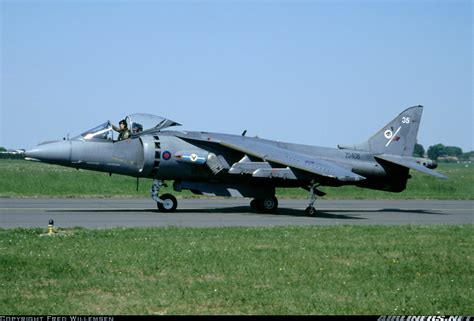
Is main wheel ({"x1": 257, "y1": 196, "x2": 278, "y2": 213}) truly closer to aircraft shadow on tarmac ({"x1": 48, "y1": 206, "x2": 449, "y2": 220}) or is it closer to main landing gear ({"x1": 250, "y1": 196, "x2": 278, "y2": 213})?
main landing gear ({"x1": 250, "y1": 196, "x2": 278, "y2": 213})

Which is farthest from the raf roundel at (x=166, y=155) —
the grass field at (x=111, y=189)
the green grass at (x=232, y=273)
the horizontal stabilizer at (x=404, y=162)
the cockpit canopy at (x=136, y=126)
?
the grass field at (x=111, y=189)

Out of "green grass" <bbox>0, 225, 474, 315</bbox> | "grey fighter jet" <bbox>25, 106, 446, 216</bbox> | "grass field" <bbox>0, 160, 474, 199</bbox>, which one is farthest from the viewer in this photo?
"grass field" <bbox>0, 160, 474, 199</bbox>

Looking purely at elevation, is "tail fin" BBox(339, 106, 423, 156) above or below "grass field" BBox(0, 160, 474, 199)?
above

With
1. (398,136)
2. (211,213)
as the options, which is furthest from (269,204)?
(398,136)

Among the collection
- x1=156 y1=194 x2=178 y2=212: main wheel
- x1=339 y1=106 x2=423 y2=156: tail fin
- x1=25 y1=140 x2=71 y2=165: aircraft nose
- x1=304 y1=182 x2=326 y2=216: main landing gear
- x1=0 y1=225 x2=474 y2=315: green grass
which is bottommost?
x1=0 y1=225 x2=474 y2=315: green grass

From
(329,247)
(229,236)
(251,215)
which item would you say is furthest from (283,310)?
(251,215)

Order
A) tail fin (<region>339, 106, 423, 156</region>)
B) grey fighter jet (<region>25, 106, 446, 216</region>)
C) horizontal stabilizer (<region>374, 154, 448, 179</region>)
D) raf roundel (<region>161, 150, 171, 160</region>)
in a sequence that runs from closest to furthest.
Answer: grey fighter jet (<region>25, 106, 446, 216</region>)
raf roundel (<region>161, 150, 171, 160</region>)
horizontal stabilizer (<region>374, 154, 448, 179</region>)
tail fin (<region>339, 106, 423, 156</region>)

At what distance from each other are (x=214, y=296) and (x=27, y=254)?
428cm

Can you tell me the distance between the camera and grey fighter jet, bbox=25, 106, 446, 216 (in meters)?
22.3

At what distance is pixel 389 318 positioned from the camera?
8508 mm

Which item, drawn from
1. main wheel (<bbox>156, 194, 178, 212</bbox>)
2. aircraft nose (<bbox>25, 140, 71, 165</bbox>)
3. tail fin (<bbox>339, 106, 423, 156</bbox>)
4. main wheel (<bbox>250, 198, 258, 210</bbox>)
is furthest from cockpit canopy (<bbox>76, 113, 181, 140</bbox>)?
tail fin (<bbox>339, 106, 423, 156</bbox>)

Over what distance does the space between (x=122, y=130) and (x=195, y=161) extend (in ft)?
8.14

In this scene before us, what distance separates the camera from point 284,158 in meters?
23.2

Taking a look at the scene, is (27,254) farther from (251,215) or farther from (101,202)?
(101,202)
